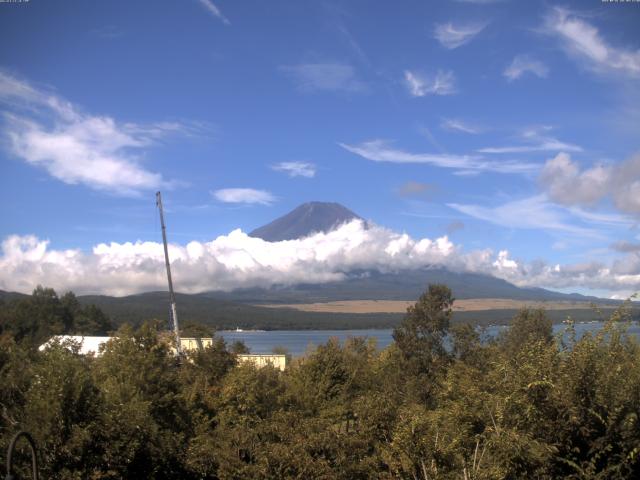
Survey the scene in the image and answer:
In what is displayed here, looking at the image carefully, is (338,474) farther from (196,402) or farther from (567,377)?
(196,402)

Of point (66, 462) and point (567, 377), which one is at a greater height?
point (567, 377)

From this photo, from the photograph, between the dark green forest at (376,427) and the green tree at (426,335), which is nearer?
the dark green forest at (376,427)

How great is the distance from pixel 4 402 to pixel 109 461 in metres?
3.87

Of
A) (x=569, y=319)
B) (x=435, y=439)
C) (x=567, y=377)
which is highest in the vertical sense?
(x=569, y=319)

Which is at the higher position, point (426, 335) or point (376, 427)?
point (376, 427)

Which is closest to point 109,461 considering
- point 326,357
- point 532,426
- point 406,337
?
point 532,426

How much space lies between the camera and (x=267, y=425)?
49.8 feet

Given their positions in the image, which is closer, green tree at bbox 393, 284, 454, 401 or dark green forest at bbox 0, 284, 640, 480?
dark green forest at bbox 0, 284, 640, 480

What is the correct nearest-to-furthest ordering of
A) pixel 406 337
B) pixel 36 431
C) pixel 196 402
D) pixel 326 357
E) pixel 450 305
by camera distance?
pixel 36 431 → pixel 196 402 → pixel 326 357 → pixel 406 337 → pixel 450 305

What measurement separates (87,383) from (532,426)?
9.66 m

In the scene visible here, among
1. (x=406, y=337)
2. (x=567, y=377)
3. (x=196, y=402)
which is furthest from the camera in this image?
(x=406, y=337)

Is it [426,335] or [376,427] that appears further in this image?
[426,335]

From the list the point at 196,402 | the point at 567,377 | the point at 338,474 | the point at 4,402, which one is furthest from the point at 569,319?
the point at 196,402

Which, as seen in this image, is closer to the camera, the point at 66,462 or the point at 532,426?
the point at 532,426
